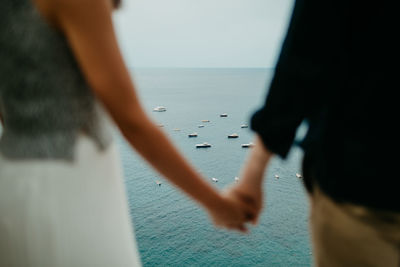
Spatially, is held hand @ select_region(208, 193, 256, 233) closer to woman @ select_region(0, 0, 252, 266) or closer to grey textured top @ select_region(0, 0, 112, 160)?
woman @ select_region(0, 0, 252, 266)

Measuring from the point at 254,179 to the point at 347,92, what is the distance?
660 mm

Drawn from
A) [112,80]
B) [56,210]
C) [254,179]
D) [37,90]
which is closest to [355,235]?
[254,179]

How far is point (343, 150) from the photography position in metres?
1.01

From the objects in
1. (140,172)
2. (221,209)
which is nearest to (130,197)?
(140,172)

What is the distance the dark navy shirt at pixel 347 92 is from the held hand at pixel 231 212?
506 millimetres

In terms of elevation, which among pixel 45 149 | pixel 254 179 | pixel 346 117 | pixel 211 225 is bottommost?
pixel 211 225

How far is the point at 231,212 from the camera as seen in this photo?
1.56 meters

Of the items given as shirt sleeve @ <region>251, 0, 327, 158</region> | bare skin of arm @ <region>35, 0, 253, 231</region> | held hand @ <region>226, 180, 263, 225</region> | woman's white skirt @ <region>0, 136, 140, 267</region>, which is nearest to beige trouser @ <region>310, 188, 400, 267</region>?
shirt sleeve @ <region>251, 0, 327, 158</region>

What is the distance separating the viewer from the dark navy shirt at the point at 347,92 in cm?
91

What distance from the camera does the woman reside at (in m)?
1.02

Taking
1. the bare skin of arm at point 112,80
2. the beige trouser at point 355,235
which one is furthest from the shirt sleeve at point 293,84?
the bare skin of arm at point 112,80

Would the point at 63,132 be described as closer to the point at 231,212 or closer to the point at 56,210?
the point at 56,210

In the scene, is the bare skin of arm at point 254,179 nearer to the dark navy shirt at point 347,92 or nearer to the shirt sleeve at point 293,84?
the shirt sleeve at point 293,84

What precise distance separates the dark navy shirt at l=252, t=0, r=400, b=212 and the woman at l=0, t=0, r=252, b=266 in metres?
0.54
